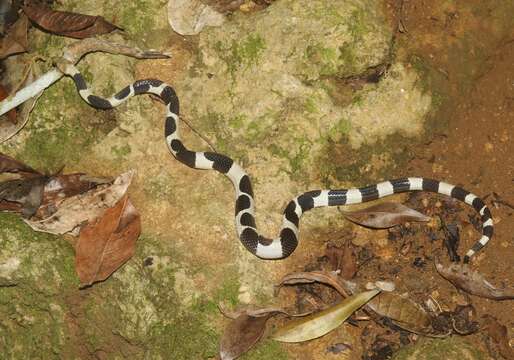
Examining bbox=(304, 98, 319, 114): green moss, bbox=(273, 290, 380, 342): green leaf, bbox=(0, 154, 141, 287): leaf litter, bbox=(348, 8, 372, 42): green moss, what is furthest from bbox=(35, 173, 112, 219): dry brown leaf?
bbox=(348, 8, 372, 42): green moss

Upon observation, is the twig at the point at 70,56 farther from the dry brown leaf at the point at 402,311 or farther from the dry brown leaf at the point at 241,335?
the dry brown leaf at the point at 402,311

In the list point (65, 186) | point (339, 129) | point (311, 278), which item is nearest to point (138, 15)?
point (65, 186)

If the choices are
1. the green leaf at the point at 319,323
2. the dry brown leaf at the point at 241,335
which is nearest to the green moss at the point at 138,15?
the dry brown leaf at the point at 241,335

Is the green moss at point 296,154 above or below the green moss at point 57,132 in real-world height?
above

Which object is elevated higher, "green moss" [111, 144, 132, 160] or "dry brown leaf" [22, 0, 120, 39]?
"dry brown leaf" [22, 0, 120, 39]

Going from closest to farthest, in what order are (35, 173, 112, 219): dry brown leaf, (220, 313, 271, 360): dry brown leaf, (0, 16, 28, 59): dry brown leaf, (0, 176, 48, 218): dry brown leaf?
1. (220, 313, 271, 360): dry brown leaf
2. (0, 176, 48, 218): dry brown leaf
3. (35, 173, 112, 219): dry brown leaf
4. (0, 16, 28, 59): dry brown leaf

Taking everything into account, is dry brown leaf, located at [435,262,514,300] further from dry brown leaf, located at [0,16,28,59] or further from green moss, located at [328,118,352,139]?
dry brown leaf, located at [0,16,28,59]

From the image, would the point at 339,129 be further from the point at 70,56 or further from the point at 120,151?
the point at 70,56
